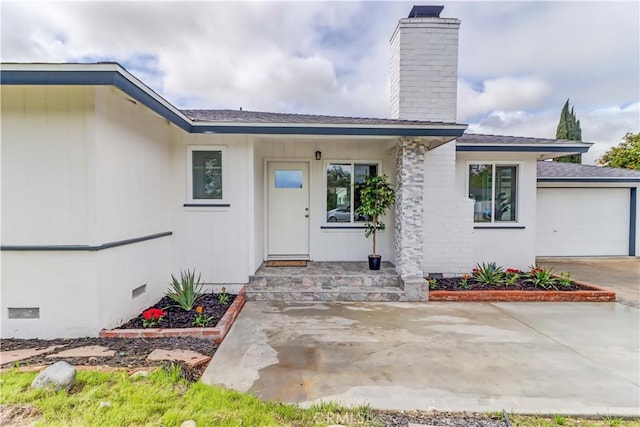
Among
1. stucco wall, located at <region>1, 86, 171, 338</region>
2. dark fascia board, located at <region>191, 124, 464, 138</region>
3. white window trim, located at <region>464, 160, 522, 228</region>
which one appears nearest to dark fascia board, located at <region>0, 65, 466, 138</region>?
dark fascia board, located at <region>191, 124, 464, 138</region>

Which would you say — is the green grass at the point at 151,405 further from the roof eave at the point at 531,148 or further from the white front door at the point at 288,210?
the roof eave at the point at 531,148

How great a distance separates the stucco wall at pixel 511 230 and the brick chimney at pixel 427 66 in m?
1.37

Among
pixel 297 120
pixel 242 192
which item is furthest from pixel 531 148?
pixel 242 192

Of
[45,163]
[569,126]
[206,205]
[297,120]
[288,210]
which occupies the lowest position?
[288,210]

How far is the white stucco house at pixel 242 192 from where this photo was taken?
338cm

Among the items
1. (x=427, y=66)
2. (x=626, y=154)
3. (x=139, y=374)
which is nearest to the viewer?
(x=139, y=374)

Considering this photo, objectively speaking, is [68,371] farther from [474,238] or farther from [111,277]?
[474,238]

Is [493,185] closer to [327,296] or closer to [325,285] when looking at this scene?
[325,285]

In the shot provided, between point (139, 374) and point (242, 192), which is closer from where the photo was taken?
point (139, 374)

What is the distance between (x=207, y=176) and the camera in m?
5.41

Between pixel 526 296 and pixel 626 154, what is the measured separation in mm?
19596

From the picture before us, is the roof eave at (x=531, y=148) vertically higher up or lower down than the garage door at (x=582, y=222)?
higher up

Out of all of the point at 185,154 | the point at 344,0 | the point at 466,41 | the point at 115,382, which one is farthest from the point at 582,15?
the point at 115,382

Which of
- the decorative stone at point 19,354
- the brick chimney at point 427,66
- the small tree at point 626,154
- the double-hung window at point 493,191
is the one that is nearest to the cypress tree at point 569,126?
the small tree at point 626,154
